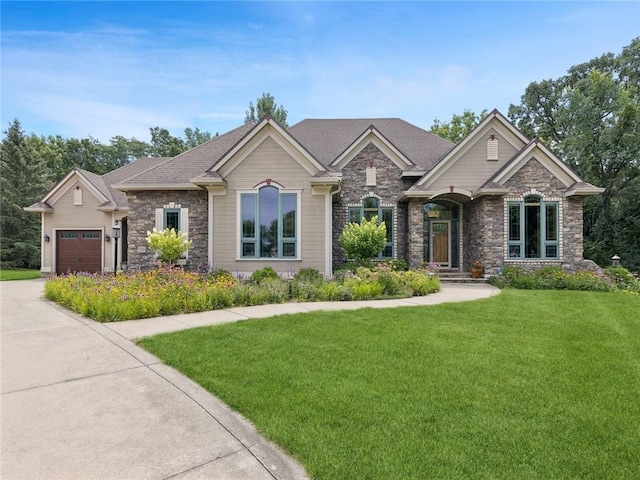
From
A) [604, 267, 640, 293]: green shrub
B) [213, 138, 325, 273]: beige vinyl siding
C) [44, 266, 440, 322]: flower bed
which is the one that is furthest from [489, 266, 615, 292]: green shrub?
[213, 138, 325, 273]: beige vinyl siding

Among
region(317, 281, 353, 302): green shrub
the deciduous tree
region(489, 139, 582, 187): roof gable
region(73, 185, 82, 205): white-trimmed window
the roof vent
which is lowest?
region(317, 281, 353, 302): green shrub

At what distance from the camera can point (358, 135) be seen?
18375 millimetres

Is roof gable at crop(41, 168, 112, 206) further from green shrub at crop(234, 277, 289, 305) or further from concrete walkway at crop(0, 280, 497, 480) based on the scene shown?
concrete walkway at crop(0, 280, 497, 480)

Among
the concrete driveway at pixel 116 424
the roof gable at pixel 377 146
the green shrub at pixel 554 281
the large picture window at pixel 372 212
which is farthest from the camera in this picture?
the large picture window at pixel 372 212

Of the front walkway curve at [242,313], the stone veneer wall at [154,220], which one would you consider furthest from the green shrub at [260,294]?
the stone veneer wall at [154,220]

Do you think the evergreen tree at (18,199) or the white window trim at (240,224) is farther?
the evergreen tree at (18,199)

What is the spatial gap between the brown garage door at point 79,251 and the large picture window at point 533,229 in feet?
64.7

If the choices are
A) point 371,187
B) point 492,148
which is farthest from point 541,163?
Answer: point 371,187

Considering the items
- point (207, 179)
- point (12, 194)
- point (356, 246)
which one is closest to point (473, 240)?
point (356, 246)

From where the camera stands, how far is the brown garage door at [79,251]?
60.5ft

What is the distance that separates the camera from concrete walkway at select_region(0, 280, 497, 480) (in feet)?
8.43

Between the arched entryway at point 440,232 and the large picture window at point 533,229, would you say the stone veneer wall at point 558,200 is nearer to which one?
the large picture window at point 533,229

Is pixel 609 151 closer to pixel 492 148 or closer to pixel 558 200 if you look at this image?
pixel 558 200

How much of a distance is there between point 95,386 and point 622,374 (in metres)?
6.21
